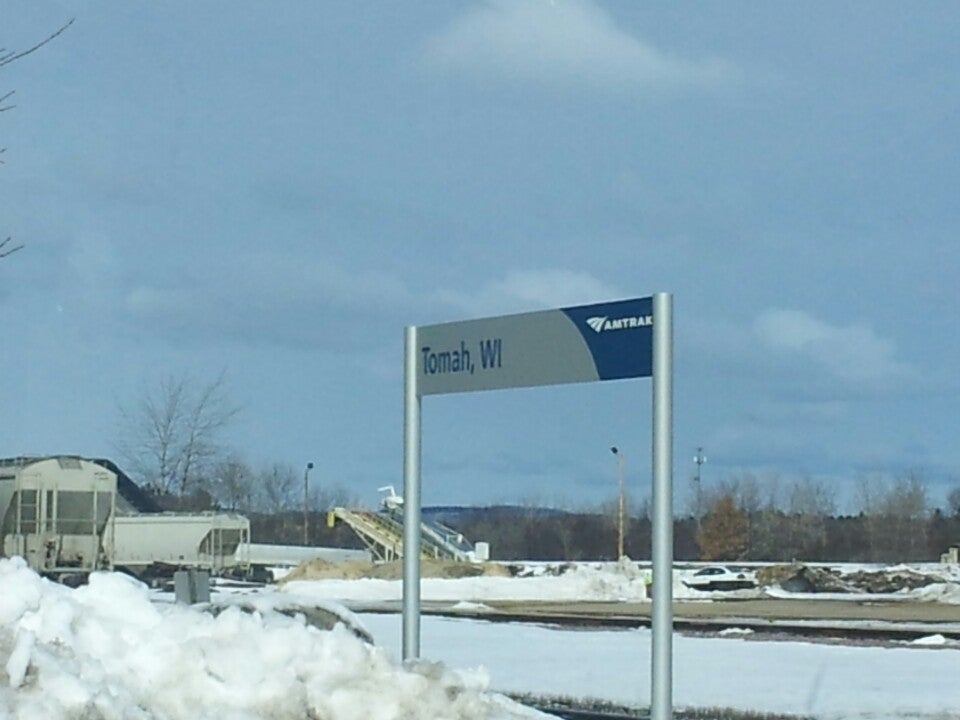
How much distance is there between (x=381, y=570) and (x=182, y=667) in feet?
184

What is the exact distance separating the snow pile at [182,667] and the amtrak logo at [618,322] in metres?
2.50

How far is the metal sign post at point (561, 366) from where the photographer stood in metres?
10.3

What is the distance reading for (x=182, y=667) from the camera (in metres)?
9.14

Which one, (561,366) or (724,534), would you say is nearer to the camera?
(561,366)

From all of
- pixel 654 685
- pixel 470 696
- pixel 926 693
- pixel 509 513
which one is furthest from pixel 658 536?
pixel 509 513

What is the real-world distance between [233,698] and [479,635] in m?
21.3

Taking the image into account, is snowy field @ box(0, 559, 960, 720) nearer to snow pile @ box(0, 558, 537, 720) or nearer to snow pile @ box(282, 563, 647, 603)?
snow pile @ box(0, 558, 537, 720)

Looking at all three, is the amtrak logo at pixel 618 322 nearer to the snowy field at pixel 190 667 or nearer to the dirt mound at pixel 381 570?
the snowy field at pixel 190 667

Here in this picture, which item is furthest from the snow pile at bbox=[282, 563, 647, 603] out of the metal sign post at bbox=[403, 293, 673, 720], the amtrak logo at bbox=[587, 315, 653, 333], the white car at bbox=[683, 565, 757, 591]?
the amtrak logo at bbox=[587, 315, 653, 333]

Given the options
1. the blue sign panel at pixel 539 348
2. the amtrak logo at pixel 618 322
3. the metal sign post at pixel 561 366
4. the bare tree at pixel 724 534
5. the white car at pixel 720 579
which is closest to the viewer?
the metal sign post at pixel 561 366

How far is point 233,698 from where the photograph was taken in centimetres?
918

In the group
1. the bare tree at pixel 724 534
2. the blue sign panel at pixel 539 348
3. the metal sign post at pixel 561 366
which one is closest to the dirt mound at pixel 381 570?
the bare tree at pixel 724 534

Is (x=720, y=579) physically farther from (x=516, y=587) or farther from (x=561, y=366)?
(x=561, y=366)

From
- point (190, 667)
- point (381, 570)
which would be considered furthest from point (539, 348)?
point (381, 570)
